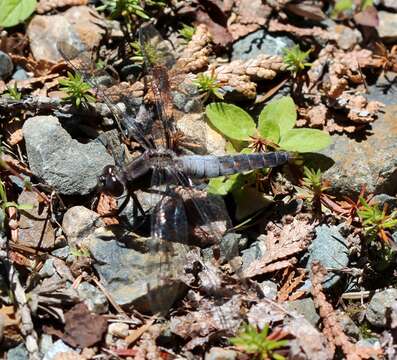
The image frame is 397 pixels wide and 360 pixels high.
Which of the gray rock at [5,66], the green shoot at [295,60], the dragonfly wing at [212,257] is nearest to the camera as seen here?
the dragonfly wing at [212,257]

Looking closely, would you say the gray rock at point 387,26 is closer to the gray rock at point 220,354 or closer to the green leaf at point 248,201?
the green leaf at point 248,201

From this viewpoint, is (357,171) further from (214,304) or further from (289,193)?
(214,304)

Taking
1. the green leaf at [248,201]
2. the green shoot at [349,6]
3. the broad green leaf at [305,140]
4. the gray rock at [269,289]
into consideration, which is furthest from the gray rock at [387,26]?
the gray rock at [269,289]

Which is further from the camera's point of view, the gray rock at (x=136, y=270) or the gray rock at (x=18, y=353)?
the gray rock at (x=136, y=270)

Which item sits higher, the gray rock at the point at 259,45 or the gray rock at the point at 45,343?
the gray rock at the point at 259,45

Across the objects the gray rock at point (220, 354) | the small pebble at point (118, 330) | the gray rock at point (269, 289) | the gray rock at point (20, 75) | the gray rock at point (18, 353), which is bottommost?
the gray rock at point (18, 353)

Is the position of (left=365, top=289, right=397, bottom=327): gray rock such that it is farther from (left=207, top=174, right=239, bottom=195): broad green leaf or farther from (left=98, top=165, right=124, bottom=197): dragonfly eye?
(left=98, top=165, right=124, bottom=197): dragonfly eye

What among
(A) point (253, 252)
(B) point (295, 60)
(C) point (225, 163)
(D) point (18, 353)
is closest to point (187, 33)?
(B) point (295, 60)

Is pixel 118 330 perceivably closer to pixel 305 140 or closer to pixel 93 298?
pixel 93 298

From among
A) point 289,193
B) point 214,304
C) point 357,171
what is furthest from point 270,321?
point 357,171
